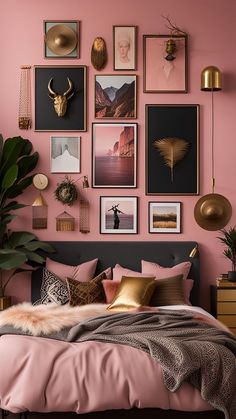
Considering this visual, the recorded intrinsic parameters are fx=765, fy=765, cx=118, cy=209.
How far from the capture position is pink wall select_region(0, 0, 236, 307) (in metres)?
7.55

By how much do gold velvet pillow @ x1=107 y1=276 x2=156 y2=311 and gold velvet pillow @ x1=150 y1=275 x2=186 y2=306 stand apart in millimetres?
113

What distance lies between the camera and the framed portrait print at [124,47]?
7.55m

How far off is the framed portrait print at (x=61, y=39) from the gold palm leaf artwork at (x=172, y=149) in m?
1.22

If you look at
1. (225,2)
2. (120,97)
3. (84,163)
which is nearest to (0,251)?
(84,163)

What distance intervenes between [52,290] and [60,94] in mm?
1947

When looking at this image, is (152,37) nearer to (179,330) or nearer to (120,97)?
(120,97)

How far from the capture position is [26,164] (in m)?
7.45

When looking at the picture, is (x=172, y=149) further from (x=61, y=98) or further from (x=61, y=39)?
(x=61, y=39)

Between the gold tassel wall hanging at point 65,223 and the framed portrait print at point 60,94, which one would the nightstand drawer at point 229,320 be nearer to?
the gold tassel wall hanging at point 65,223

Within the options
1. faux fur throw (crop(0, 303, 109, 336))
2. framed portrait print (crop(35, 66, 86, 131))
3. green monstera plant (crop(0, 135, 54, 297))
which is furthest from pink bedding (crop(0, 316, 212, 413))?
framed portrait print (crop(35, 66, 86, 131))

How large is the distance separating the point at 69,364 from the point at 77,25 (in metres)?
3.96

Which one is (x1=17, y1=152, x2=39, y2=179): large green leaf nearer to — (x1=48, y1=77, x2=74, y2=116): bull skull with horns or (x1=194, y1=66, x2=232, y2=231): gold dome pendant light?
(x1=48, y1=77, x2=74, y2=116): bull skull with horns

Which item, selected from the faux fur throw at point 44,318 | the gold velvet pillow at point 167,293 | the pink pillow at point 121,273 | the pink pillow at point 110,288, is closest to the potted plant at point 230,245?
the gold velvet pillow at point 167,293

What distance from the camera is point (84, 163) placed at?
761 cm
